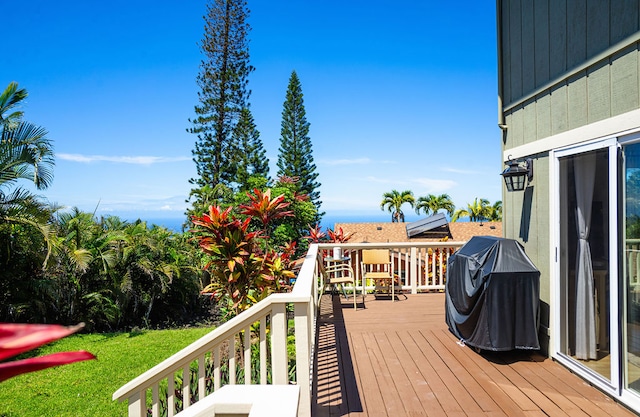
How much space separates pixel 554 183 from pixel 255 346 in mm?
3731

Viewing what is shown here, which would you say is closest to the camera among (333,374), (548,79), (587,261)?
(587,261)

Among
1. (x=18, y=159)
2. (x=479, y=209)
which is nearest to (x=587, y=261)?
(x=18, y=159)

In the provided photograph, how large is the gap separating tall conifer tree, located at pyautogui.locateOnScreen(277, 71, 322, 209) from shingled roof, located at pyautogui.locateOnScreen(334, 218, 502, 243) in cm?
389

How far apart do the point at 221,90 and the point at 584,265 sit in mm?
18614

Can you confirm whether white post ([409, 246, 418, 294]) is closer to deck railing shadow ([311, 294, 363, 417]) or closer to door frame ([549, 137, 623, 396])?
deck railing shadow ([311, 294, 363, 417])

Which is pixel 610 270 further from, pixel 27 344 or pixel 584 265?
pixel 27 344

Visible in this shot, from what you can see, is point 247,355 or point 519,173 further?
point 519,173

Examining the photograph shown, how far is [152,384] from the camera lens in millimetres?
3074

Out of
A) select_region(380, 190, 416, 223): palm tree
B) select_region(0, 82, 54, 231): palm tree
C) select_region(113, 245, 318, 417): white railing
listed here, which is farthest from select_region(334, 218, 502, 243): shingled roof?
select_region(113, 245, 318, 417): white railing

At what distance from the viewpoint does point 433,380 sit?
3602 millimetres

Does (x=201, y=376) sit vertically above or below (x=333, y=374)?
above

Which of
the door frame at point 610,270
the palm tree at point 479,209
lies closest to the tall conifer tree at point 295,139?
the door frame at point 610,270

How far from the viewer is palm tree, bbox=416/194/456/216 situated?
132 ft

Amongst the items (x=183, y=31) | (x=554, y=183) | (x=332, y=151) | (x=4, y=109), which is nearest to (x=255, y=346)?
(x=554, y=183)
